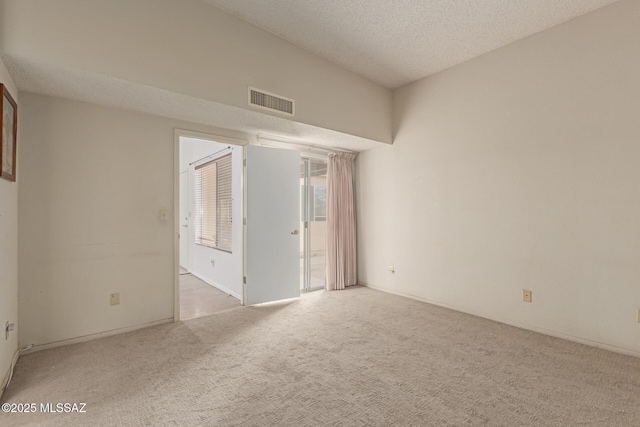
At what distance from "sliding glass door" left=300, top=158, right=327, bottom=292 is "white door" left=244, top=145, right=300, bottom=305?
0.35 m

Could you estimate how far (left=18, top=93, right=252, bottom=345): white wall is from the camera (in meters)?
2.61

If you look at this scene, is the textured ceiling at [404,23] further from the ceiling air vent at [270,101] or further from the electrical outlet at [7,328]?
the electrical outlet at [7,328]

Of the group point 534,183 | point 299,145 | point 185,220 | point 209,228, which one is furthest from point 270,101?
point 185,220

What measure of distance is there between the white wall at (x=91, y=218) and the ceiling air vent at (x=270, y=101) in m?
0.99

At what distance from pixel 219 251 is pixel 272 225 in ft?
4.19

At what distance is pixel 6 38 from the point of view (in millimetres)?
1930

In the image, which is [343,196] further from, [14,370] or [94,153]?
[14,370]

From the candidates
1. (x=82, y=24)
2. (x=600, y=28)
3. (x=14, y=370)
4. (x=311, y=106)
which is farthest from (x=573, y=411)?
(x=82, y=24)

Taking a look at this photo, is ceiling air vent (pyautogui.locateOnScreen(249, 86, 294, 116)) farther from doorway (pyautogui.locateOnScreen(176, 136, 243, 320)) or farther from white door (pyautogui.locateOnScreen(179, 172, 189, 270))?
white door (pyautogui.locateOnScreen(179, 172, 189, 270))

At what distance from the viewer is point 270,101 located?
3154mm

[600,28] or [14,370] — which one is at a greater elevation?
[600,28]

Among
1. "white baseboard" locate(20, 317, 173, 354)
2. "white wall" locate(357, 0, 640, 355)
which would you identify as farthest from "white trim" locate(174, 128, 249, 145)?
"white wall" locate(357, 0, 640, 355)

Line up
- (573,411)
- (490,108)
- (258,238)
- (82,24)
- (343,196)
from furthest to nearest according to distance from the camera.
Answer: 1. (343,196)
2. (258,238)
3. (490,108)
4. (82,24)
5. (573,411)

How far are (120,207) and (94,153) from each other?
56 cm
